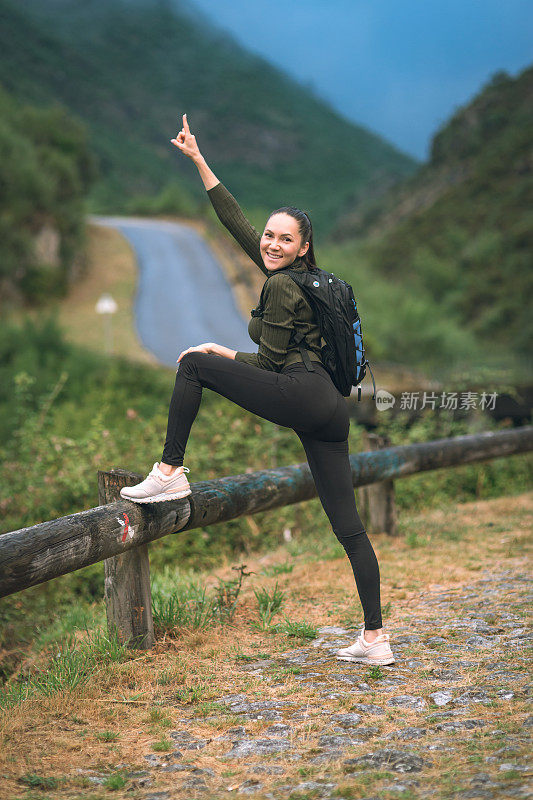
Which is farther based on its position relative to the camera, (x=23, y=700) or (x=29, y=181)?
(x=29, y=181)

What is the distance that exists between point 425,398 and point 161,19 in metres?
144

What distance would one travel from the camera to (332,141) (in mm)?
110000

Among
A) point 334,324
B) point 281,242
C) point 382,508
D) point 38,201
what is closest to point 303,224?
point 281,242

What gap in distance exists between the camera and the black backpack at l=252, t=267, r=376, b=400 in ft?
10.6

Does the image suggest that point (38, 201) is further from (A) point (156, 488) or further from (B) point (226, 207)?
(A) point (156, 488)

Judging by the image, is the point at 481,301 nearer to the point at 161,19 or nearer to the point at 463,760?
the point at 463,760

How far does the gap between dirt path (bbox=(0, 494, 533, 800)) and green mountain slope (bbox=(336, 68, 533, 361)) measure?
1183 inches

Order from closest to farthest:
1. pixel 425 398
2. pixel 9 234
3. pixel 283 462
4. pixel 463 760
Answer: pixel 463 760, pixel 283 462, pixel 425 398, pixel 9 234

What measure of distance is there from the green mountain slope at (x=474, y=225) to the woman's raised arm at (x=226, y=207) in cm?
3030

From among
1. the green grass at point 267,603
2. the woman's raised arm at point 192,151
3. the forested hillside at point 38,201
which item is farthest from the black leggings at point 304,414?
the forested hillside at point 38,201

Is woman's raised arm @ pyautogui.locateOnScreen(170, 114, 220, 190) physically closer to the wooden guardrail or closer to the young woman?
the young woman

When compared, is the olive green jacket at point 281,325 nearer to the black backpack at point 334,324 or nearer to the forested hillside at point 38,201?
the black backpack at point 334,324

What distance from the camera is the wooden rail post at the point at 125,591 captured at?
3807 millimetres

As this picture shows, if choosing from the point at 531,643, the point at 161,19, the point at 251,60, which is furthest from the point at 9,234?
the point at 161,19
